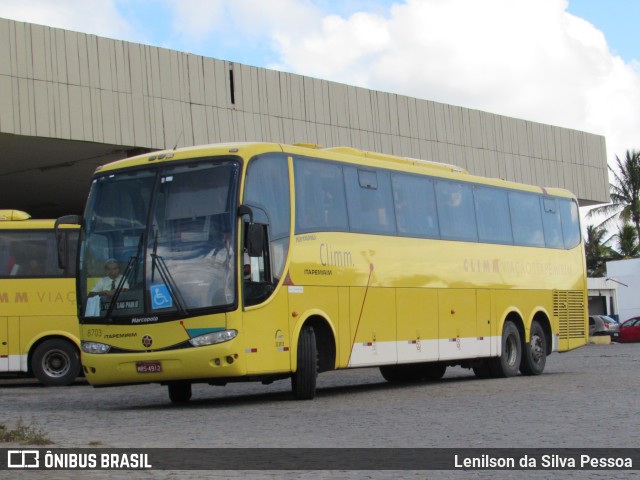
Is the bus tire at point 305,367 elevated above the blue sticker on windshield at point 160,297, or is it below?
below

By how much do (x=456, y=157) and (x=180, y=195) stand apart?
2577cm

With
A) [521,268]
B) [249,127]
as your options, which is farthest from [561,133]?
[521,268]

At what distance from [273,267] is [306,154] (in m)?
2.10

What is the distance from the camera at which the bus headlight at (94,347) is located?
1573 cm

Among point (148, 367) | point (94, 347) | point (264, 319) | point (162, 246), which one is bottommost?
point (148, 367)

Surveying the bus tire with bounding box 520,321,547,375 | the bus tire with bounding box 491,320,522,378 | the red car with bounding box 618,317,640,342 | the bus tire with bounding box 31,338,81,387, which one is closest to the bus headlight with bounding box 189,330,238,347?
the bus tire with bounding box 491,320,522,378

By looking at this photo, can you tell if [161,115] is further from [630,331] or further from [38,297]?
[630,331]

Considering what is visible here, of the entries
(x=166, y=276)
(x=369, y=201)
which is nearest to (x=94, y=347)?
(x=166, y=276)

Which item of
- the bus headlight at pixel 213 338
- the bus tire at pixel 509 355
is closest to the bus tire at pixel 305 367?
the bus headlight at pixel 213 338

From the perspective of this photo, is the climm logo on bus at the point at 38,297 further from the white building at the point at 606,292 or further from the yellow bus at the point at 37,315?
the white building at the point at 606,292

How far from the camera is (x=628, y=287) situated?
71750mm

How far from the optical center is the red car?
51.8 metres

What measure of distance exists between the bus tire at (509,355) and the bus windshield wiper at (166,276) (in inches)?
341

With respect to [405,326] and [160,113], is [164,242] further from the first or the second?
[160,113]
